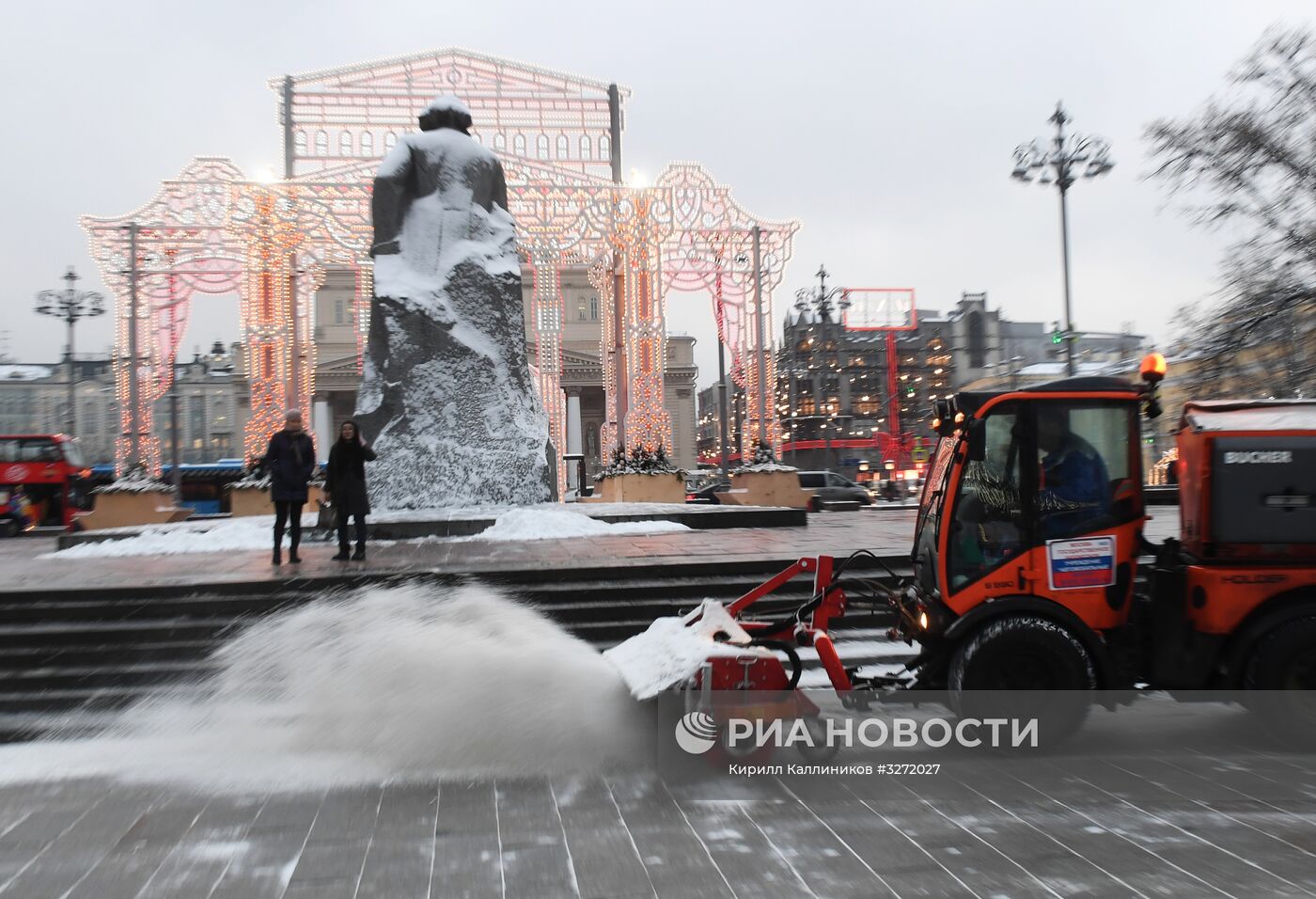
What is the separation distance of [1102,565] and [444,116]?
13451 mm

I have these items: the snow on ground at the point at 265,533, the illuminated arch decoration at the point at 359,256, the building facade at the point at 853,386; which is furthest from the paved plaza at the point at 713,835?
the building facade at the point at 853,386

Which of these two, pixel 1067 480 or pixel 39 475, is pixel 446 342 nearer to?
pixel 1067 480

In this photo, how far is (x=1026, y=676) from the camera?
521 cm

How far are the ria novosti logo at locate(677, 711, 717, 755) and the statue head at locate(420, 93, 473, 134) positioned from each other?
13.1 meters

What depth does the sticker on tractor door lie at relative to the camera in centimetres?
536

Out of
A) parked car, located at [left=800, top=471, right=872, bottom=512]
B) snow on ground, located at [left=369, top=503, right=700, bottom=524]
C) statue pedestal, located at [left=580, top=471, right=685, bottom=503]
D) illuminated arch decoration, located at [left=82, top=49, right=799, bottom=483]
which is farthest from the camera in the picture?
parked car, located at [left=800, top=471, right=872, bottom=512]

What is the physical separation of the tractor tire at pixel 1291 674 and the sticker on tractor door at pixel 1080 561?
88 cm

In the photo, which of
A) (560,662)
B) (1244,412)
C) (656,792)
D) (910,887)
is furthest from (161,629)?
(1244,412)

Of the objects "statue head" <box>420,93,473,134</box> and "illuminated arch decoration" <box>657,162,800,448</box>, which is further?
"illuminated arch decoration" <box>657,162,800,448</box>

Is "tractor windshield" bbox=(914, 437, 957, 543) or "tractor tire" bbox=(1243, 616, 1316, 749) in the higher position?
"tractor windshield" bbox=(914, 437, 957, 543)

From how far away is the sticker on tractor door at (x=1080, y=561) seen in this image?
211 inches

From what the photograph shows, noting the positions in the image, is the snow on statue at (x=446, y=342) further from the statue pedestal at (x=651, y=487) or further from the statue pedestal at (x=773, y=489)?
the statue pedestal at (x=773, y=489)

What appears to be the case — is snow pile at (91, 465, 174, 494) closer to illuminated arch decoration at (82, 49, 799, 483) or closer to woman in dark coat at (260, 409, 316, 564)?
illuminated arch decoration at (82, 49, 799, 483)

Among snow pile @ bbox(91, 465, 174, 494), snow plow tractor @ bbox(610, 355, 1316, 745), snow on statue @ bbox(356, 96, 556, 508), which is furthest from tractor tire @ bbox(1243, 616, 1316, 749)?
snow pile @ bbox(91, 465, 174, 494)
